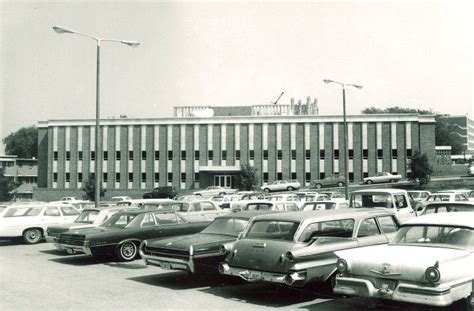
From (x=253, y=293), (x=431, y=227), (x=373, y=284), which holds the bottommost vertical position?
(x=253, y=293)

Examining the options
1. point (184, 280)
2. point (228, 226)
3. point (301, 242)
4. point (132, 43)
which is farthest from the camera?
point (132, 43)

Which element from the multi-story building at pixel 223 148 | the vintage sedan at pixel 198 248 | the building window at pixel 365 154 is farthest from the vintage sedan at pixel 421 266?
the building window at pixel 365 154

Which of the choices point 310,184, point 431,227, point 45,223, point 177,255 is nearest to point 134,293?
point 177,255

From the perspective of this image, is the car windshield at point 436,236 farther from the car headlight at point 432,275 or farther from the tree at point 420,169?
the tree at point 420,169

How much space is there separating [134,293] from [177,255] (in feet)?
3.94

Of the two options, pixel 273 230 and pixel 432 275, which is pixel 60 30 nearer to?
pixel 273 230

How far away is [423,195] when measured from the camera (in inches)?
1169

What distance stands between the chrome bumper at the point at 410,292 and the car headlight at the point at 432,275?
0.11 meters

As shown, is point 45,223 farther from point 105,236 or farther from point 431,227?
point 431,227

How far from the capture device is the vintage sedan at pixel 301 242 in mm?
8625

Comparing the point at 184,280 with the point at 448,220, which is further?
the point at 184,280

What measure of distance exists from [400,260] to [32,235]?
14830 mm

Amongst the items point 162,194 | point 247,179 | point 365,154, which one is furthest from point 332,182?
point 162,194

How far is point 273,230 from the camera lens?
9.55 metres
